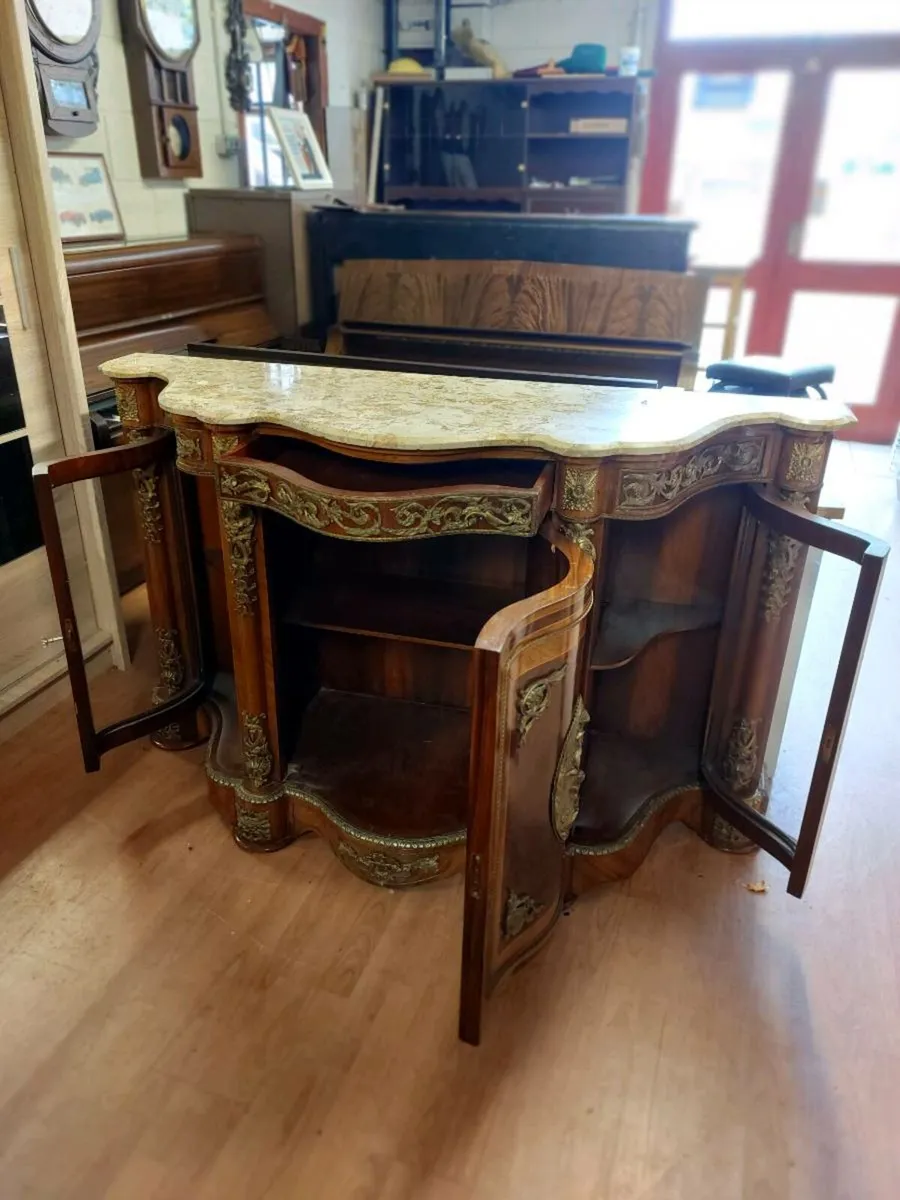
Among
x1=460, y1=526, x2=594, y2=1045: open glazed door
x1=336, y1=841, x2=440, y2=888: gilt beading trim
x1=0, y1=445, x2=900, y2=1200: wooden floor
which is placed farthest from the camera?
x1=336, y1=841, x2=440, y2=888: gilt beading trim

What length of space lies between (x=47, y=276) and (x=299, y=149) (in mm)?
1867

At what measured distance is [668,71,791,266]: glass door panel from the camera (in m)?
4.70

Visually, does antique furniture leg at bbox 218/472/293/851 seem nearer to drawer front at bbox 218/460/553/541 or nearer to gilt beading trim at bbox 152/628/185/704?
drawer front at bbox 218/460/553/541

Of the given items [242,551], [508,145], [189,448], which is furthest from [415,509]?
[508,145]

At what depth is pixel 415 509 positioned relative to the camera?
54.1 inches

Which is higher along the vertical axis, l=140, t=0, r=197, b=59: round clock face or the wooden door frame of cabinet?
l=140, t=0, r=197, b=59: round clock face

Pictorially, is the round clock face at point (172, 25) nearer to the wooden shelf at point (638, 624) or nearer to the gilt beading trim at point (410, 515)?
the gilt beading trim at point (410, 515)

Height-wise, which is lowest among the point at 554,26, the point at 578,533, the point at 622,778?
the point at 622,778

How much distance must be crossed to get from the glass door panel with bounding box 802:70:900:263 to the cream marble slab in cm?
386

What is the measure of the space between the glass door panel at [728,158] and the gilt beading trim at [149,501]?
149 inches

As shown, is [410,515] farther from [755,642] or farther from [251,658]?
[755,642]

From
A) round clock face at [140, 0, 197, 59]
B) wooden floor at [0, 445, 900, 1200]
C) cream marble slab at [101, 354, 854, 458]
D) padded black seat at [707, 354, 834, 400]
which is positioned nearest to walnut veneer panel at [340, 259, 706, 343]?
Answer: padded black seat at [707, 354, 834, 400]

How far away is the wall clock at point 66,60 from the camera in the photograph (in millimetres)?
2443

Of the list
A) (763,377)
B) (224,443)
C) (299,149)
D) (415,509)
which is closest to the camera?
(415,509)
